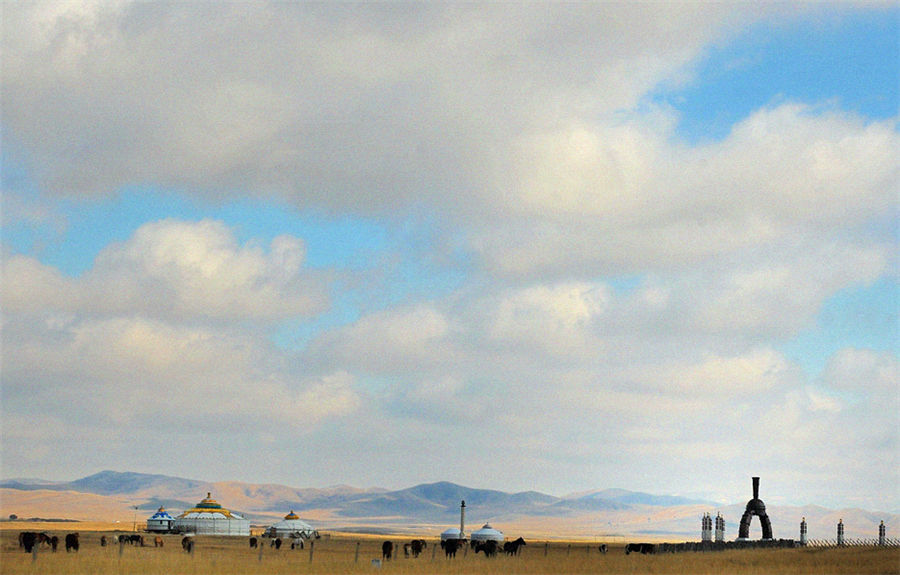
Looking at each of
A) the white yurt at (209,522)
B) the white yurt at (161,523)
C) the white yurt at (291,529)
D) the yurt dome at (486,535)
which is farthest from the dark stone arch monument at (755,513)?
the white yurt at (161,523)

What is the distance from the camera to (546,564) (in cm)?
5334

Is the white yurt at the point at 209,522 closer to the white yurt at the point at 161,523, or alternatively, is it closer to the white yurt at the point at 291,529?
the white yurt at the point at 161,523

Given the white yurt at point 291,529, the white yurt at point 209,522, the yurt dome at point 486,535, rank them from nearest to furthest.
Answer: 1. the yurt dome at point 486,535
2. the white yurt at point 291,529
3. the white yurt at point 209,522

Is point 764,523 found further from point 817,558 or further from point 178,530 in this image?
point 178,530

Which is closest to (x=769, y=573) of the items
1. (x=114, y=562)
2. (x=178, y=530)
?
(x=114, y=562)

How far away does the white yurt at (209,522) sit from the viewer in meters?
134

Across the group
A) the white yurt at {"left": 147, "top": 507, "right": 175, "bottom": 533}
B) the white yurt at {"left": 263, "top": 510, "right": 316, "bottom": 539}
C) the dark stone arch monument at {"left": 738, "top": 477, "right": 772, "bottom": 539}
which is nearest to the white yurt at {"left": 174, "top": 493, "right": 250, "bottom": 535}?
the white yurt at {"left": 147, "top": 507, "right": 175, "bottom": 533}

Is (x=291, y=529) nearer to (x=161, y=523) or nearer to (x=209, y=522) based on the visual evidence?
(x=209, y=522)

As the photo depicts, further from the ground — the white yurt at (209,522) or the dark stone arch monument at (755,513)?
the dark stone arch monument at (755,513)

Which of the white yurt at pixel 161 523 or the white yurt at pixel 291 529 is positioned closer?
the white yurt at pixel 291 529

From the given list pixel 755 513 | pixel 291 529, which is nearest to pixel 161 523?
pixel 291 529

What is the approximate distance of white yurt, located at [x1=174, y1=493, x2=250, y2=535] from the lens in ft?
439

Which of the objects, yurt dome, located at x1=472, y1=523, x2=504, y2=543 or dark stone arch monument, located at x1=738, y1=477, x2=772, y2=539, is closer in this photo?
dark stone arch monument, located at x1=738, y1=477, x2=772, y2=539

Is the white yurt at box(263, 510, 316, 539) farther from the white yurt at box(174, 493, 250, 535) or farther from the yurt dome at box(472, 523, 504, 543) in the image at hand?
the yurt dome at box(472, 523, 504, 543)
